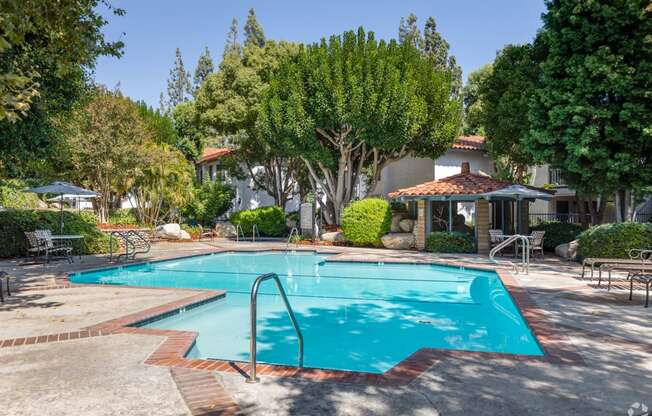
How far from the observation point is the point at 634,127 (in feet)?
45.8

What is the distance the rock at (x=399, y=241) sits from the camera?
69.1ft

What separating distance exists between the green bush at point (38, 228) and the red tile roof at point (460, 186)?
13026 millimetres

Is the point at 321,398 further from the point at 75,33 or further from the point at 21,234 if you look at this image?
the point at 21,234

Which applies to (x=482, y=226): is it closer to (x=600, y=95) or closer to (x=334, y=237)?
(x=600, y=95)

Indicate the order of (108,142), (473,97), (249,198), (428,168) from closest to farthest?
(108,142)
(428,168)
(249,198)
(473,97)

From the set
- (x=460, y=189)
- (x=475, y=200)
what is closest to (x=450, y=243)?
(x=475, y=200)

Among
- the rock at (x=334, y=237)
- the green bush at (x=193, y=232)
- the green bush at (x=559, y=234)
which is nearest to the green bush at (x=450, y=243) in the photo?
the green bush at (x=559, y=234)

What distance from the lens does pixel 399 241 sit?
21.2m

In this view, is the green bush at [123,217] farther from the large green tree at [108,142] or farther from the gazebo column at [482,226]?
the gazebo column at [482,226]

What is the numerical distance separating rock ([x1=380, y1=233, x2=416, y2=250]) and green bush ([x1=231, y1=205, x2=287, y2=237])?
337 inches

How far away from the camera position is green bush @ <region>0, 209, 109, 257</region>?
652 inches

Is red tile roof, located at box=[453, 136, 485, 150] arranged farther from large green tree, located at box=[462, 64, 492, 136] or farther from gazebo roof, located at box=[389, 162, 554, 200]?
large green tree, located at box=[462, 64, 492, 136]

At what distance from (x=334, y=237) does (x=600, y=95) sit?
13.1 metres

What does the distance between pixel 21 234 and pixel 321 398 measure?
55.5 feet
